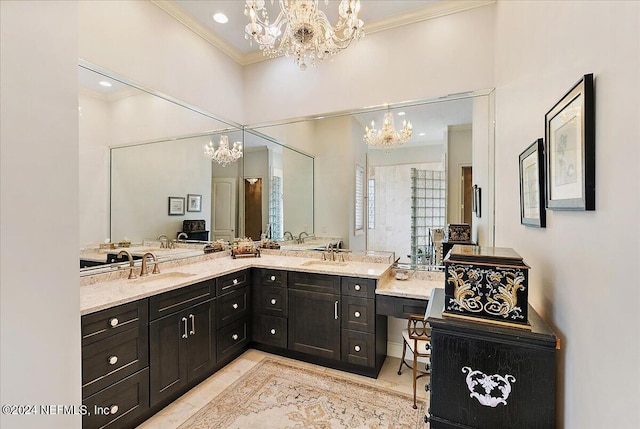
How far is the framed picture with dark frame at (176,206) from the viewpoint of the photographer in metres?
3.10

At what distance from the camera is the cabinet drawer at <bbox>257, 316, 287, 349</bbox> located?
2928 millimetres

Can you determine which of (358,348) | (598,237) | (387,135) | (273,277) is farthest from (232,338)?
(598,237)

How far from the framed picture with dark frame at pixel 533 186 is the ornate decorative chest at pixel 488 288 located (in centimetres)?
26

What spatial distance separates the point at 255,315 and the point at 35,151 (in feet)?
7.62

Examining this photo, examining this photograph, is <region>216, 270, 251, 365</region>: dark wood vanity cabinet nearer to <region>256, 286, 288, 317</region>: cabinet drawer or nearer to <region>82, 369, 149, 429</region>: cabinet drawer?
<region>256, 286, 288, 317</region>: cabinet drawer

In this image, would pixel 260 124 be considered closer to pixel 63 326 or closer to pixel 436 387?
pixel 63 326

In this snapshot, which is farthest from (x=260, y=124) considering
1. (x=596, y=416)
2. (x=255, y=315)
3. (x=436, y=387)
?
(x=596, y=416)

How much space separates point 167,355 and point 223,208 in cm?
188

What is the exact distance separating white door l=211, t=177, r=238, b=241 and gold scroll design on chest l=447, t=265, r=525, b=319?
2.96m

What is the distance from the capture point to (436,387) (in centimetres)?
118

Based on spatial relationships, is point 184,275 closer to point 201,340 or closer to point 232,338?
point 201,340

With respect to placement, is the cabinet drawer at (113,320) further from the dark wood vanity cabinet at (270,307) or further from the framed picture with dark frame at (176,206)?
the framed picture with dark frame at (176,206)

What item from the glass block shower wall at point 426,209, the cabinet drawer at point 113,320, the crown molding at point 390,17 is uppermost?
the crown molding at point 390,17

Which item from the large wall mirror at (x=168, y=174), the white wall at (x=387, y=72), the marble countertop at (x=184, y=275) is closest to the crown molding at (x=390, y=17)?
the white wall at (x=387, y=72)
